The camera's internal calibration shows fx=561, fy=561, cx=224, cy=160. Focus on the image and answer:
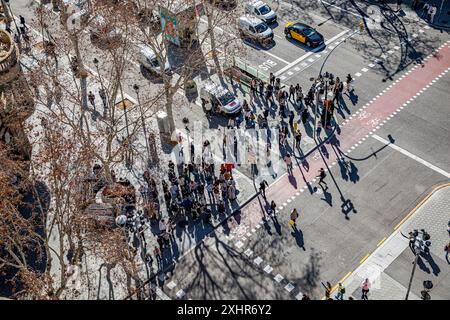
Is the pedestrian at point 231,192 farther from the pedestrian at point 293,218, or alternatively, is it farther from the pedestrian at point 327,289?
the pedestrian at point 327,289

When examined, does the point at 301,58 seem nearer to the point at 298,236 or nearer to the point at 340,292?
the point at 298,236

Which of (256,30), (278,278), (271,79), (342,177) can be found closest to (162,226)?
(278,278)

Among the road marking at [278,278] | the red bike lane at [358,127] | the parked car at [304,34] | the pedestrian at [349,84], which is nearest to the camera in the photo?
the road marking at [278,278]

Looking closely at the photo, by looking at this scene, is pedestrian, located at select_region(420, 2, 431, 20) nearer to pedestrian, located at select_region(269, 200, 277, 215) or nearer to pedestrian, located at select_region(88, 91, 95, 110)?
pedestrian, located at select_region(269, 200, 277, 215)

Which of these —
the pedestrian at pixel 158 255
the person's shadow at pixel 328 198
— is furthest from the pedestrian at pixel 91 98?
the person's shadow at pixel 328 198
